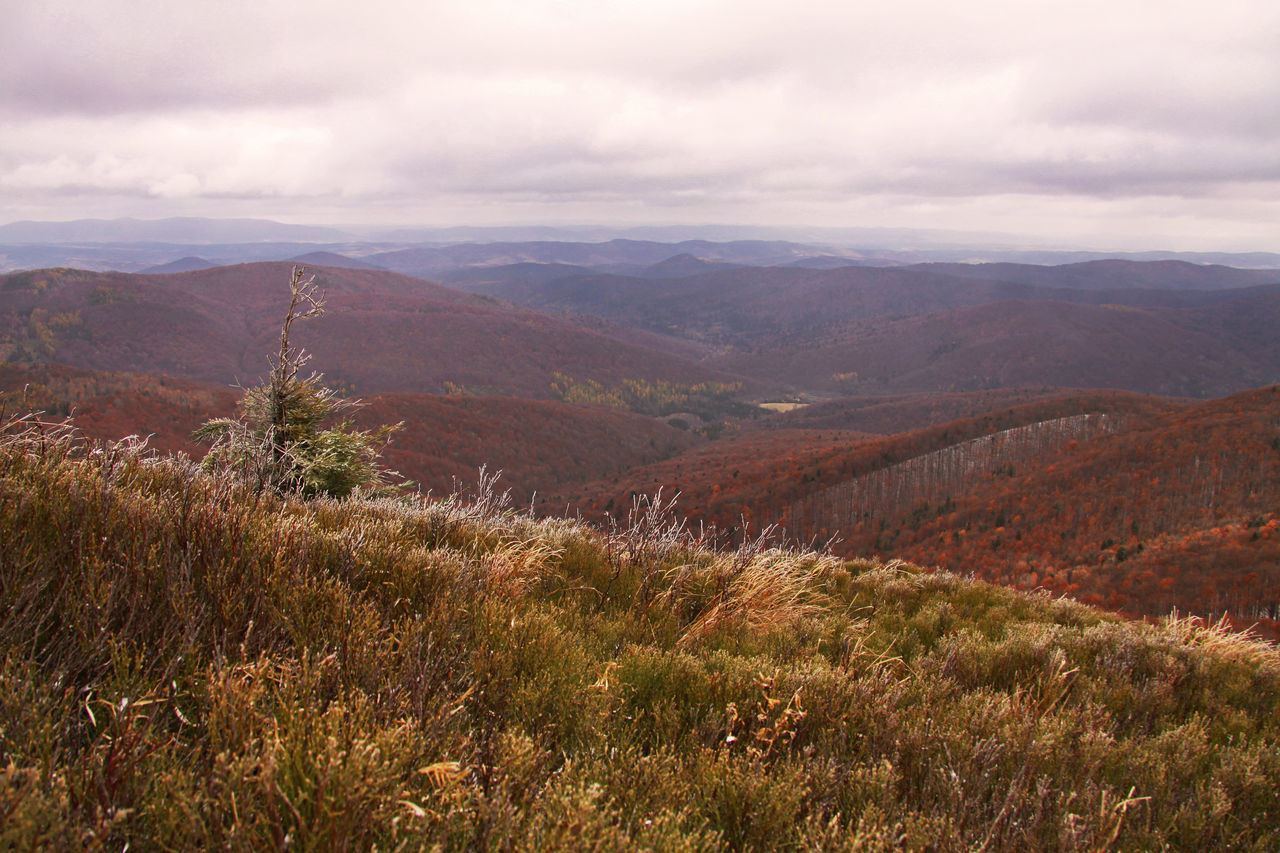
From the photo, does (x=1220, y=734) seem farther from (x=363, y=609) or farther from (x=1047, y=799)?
(x=363, y=609)

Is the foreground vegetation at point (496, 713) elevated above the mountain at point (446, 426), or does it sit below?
above

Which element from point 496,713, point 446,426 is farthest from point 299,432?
point 446,426

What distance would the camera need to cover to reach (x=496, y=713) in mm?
2291

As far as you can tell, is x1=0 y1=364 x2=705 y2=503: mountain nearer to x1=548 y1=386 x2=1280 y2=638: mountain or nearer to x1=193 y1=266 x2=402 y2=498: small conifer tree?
x1=548 y1=386 x2=1280 y2=638: mountain

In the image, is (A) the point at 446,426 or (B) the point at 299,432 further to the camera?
(A) the point at 446,426

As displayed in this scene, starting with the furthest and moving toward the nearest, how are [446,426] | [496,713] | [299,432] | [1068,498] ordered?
[446,426]
[1068,498]
[299,432]
[496,713]

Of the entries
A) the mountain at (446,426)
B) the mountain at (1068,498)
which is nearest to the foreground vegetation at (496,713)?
the mountain at (1068,498)

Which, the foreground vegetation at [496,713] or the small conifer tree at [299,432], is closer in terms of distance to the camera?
the foreground vegetation at [496,713]

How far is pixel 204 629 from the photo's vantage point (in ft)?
7.68

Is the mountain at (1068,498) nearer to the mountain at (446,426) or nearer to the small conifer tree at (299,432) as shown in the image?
the small conifer tree at (299,432)

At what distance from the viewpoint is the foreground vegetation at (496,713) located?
1.55 meters

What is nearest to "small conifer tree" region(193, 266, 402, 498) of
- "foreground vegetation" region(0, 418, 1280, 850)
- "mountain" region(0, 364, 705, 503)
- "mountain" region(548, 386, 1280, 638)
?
"foreground vegetation" region(0, 418, 1280, 850)

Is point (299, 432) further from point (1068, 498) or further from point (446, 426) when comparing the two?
point (446, 426)

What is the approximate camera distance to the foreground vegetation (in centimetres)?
155
